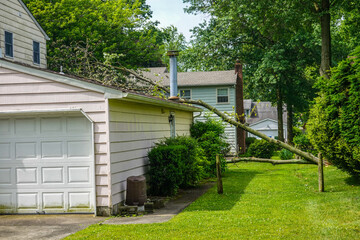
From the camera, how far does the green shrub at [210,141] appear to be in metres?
17.4

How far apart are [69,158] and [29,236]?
2.56 metres

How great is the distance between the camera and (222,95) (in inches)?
1227

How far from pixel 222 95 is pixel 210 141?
1379 centimetres

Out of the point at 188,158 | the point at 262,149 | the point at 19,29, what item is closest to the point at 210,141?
the point at 188,158

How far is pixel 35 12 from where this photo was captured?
28.6 m

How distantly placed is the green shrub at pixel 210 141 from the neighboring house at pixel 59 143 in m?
6.94

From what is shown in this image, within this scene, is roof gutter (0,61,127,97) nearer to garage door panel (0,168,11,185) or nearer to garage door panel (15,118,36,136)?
garage door panel (15,118,36,136)

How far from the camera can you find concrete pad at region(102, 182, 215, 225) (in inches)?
357

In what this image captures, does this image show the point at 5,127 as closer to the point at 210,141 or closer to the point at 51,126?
the point at 51,126

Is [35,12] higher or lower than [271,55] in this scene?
higher

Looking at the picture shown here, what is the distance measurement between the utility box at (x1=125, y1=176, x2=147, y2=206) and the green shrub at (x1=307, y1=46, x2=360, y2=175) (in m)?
5.56

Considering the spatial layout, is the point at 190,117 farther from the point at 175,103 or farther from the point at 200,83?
the point at 200,83

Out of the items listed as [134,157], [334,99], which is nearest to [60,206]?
[134,157]

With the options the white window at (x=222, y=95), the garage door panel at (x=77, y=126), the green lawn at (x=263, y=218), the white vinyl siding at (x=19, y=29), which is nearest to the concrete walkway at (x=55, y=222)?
the green lawn at (x=263, y=218)
